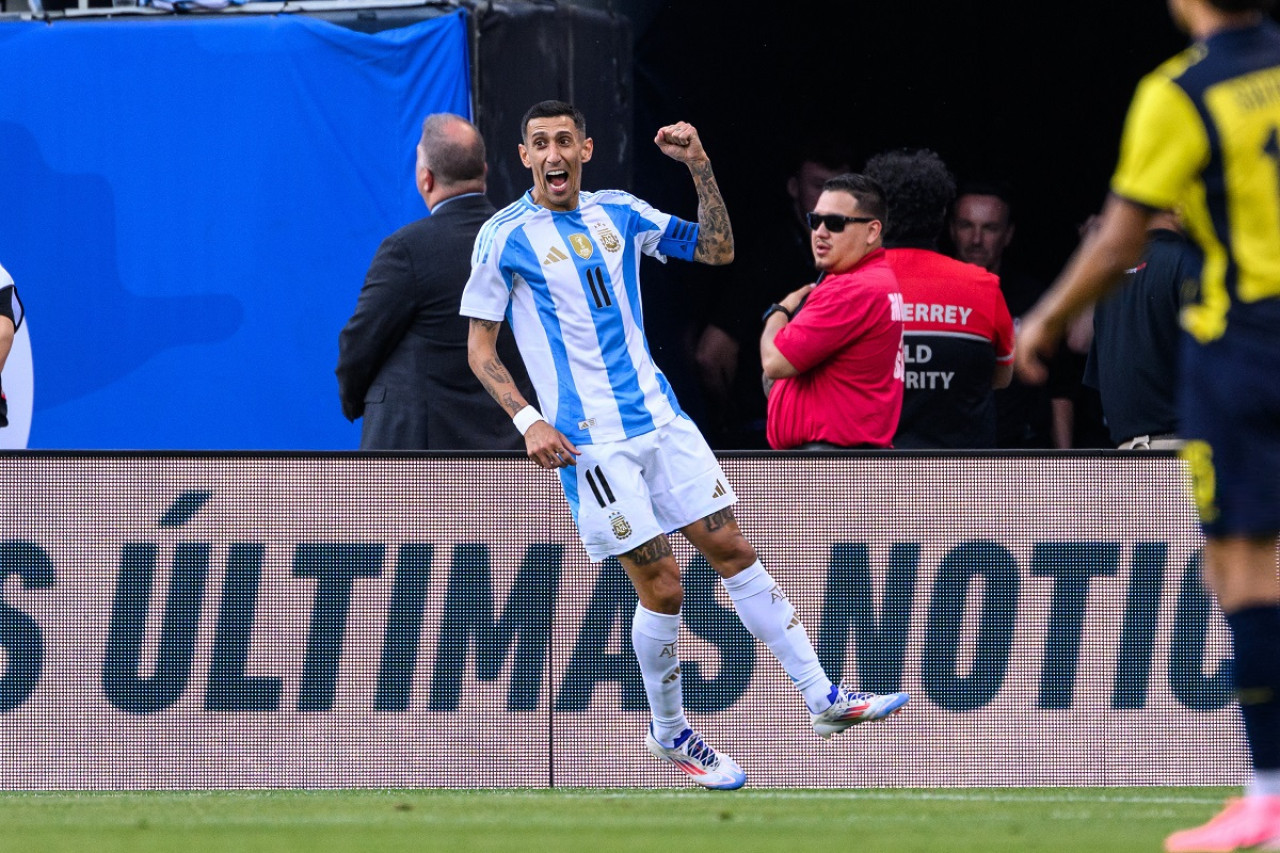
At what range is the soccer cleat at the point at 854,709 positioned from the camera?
247 inches

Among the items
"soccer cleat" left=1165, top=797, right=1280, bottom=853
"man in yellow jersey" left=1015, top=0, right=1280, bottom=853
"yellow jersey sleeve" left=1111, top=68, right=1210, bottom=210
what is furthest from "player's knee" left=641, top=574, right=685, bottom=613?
"yellow jersey sleeve" left=1111, top=68, right=1210, bottom=210

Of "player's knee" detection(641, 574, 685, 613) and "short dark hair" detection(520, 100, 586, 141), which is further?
"short dark hair" detection(520, 100, 586, 141)

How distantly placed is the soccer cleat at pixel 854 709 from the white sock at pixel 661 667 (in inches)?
19.2

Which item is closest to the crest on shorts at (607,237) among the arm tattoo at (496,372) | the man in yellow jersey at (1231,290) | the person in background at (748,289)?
the arm tattoo at (496,372)

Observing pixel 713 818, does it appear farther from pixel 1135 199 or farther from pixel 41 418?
pixel 41 418

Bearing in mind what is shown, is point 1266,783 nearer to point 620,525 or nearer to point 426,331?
point 620,525

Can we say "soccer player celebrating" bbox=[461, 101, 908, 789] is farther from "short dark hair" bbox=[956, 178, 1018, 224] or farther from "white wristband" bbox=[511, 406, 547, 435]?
"short dark hair" bbox=[956, 178, 1018, 224]

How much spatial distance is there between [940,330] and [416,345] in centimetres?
204

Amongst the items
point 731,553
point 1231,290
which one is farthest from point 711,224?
point 1231,290

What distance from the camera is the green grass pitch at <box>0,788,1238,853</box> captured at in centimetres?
496

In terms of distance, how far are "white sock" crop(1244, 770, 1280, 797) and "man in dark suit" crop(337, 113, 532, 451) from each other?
401 centimetres

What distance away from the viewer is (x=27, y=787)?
6824mm

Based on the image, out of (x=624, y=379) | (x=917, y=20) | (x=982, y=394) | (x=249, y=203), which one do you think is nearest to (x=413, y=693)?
(x=624, y=379)

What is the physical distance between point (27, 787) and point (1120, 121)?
6.96 metres
